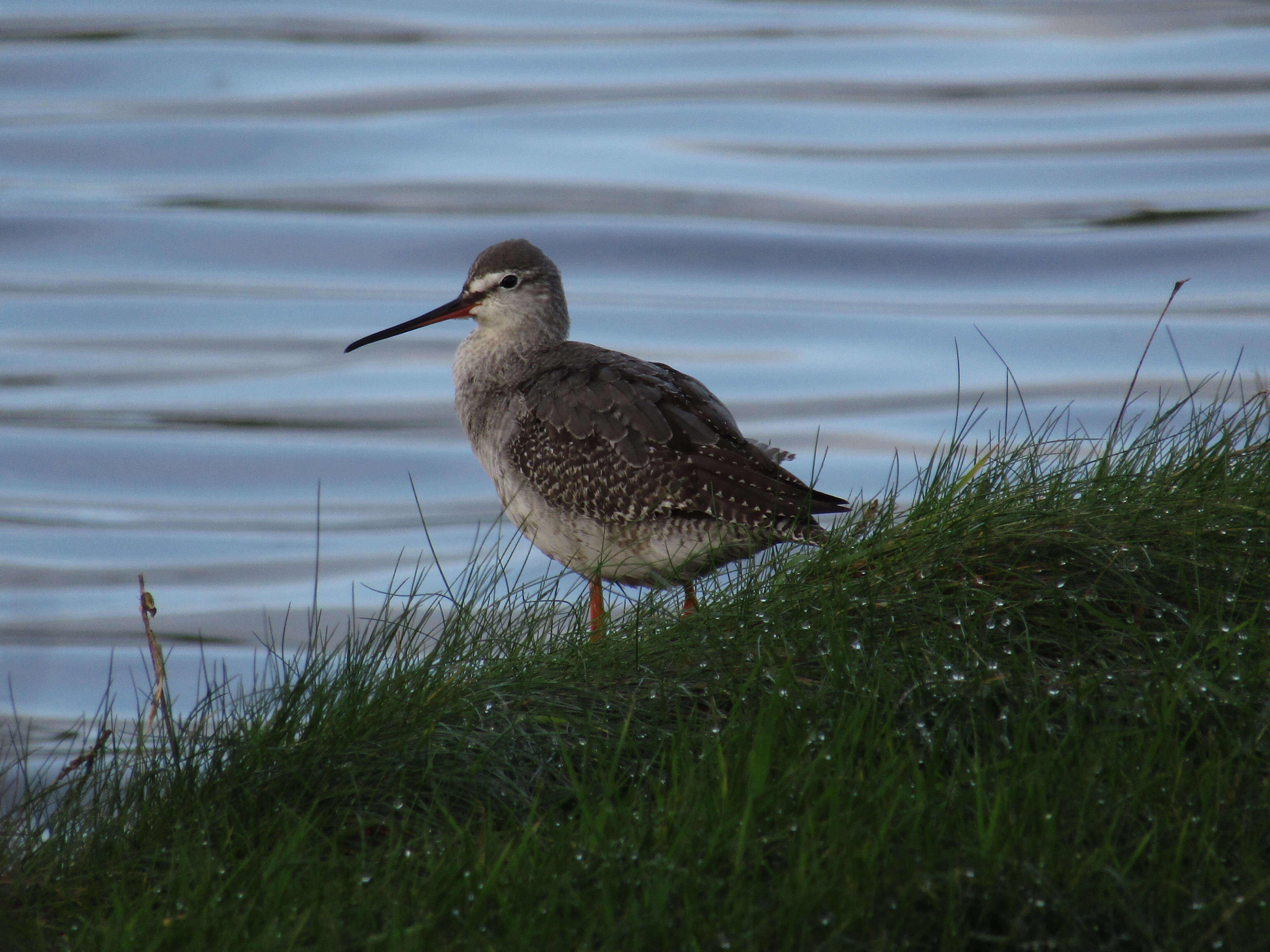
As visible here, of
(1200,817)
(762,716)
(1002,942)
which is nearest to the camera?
(1002,942)

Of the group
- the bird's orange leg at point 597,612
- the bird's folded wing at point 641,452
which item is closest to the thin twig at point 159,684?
the bird's orange leg at point 597,612

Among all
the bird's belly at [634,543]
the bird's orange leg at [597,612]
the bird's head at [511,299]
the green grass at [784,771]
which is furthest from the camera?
the bird's head at [511,299]

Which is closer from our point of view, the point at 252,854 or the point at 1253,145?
the point at 252,854

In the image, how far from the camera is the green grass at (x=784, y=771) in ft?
9.06

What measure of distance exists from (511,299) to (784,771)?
3912 millimetres

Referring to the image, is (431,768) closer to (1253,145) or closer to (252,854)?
(252,854)

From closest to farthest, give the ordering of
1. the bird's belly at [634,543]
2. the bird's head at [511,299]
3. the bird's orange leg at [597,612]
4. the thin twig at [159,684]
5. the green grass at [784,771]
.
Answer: the green grass at [784,771]
the thin twig at [159,684]
the bird's orange leg at [597,612]
the bird's belly at [634,543]
the bird's head at [511,299]

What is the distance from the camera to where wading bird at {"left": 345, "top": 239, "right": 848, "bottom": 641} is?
5250mm

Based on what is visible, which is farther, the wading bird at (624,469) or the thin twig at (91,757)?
the wading bird at (624,469)

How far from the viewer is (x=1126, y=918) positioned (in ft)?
8.87

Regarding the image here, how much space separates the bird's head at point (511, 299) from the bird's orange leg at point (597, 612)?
1.49 m

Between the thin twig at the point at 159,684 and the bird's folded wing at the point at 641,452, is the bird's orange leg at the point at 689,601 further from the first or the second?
the thin twig at the point at 159,684

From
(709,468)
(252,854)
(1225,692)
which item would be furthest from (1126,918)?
(709,468)

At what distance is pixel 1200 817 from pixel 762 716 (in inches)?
36.9
